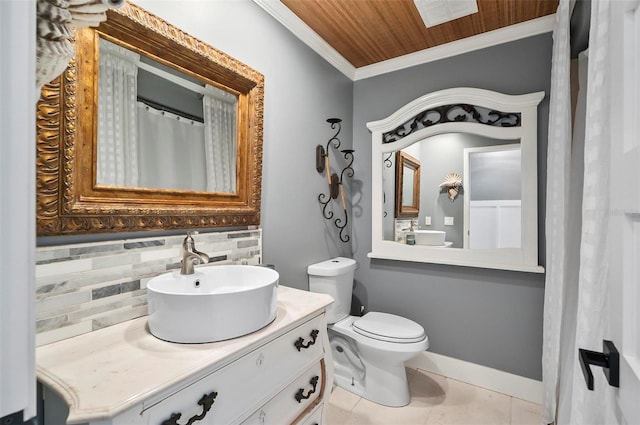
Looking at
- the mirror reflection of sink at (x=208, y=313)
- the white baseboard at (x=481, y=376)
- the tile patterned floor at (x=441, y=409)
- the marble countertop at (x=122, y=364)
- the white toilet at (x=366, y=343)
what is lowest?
the tile patterned floor at (x=441, y=409)

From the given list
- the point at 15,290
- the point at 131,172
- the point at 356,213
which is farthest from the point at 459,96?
the point at 15,290

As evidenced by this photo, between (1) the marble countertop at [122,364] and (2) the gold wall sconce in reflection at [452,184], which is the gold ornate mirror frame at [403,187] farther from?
(1) the marble countertop at [122,364]

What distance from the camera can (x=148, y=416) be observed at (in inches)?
26.6

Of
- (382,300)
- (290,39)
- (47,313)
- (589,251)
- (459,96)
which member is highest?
(290,39)

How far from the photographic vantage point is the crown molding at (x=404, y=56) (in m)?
1.81

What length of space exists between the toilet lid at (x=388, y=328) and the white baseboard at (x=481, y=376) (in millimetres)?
488

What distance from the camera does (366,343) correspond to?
1.84m

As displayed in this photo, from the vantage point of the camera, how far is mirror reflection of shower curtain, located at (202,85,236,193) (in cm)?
140

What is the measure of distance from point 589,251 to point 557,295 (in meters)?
0.79

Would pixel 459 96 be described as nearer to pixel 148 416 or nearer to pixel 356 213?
pixel 356 213

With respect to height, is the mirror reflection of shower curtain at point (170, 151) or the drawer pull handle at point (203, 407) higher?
the mirror reflection of shower curtain at point (170, 151)

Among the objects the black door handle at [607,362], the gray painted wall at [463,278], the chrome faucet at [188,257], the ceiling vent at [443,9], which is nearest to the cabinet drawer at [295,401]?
the chrome faucet at [188,257]

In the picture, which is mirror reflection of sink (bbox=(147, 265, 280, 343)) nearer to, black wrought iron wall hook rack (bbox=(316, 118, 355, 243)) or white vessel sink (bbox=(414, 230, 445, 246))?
black wrought iron wall hook rack (bbox=(316, 118, 355, 243))

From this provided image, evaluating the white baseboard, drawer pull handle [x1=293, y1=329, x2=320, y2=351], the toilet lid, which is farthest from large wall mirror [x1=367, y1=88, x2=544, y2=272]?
drawer pull handle [x1=293, y1=329, x2=320, y2=351]
